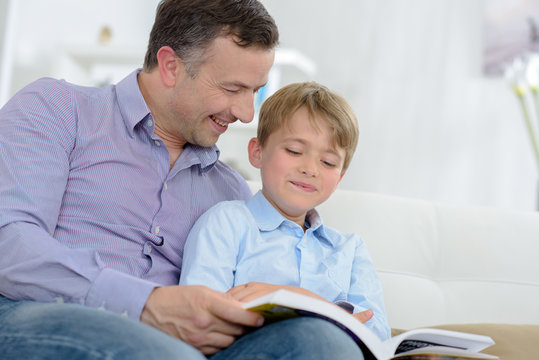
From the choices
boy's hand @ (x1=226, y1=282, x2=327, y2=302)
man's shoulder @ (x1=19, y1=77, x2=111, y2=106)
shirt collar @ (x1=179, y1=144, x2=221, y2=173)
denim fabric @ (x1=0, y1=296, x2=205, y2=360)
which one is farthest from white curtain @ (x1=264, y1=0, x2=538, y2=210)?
denim fabric @ (x1=0, y1=296, x2=205, y2=360)

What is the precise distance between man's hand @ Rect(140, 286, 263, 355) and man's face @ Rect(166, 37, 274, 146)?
23.1 inches

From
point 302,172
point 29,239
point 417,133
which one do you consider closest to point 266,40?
A: point 302,172

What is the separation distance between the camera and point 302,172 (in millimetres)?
1451

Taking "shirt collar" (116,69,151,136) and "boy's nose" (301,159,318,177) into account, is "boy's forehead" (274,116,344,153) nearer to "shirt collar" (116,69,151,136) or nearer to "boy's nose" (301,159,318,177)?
"boy's nose" (301,159,318,177)

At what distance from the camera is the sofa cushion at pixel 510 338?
1336mm

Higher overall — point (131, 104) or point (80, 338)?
point (131, 104)

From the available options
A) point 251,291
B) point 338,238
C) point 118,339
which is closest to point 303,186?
point 338,238

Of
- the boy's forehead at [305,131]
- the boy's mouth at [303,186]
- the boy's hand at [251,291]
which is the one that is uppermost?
the boy's forehead at [305,131]

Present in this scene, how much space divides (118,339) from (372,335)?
0.39m

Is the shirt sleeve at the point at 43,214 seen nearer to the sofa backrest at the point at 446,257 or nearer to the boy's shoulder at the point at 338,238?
the boy's shoulder at the point at 338,238

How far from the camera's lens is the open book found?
0.92 metres

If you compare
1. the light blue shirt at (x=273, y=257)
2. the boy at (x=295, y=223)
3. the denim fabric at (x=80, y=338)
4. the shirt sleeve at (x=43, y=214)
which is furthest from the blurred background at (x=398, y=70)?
the denim fabric at (x=80, y=338)

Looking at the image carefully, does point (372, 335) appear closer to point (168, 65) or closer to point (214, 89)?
point (214, 89)

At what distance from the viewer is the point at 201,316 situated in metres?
0.99
